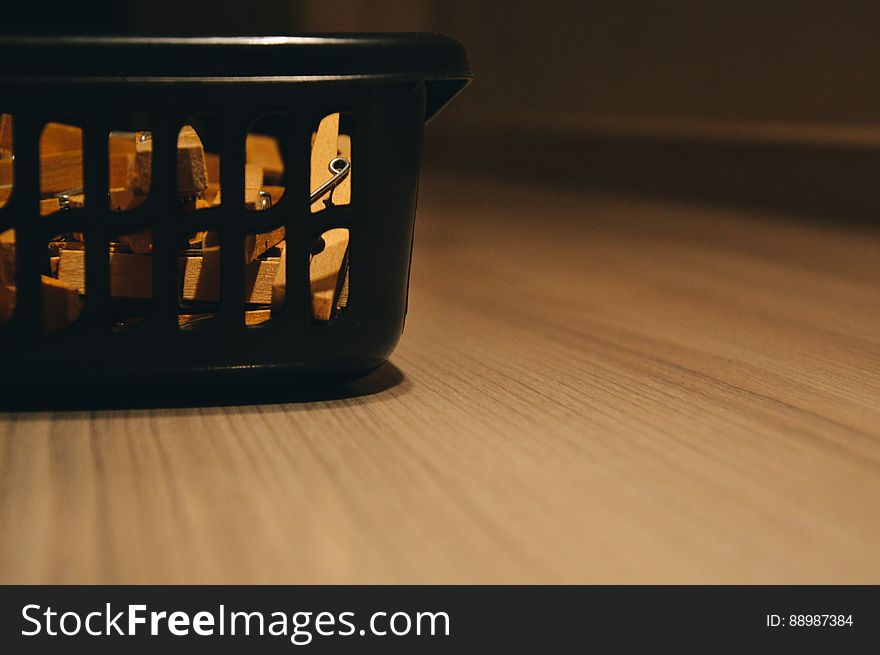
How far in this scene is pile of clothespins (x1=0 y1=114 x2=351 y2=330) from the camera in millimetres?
500

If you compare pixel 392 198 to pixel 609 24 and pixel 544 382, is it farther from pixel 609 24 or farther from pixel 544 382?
pixel 609 24

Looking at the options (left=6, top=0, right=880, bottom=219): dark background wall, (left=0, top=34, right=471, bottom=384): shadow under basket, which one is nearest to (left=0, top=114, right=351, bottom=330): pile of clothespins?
(left=0, top=34, right=471, bottom=384): shadow under basket

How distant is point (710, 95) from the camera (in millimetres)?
1895

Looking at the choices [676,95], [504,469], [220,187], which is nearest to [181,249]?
[220,187]

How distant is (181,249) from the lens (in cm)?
53

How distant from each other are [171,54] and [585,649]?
30 cm

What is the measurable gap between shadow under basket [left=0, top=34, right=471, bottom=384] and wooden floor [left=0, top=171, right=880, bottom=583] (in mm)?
32

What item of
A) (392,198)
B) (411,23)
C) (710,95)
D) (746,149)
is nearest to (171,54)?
(392,198)

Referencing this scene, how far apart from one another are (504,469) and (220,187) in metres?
0.17

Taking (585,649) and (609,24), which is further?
(609,24)

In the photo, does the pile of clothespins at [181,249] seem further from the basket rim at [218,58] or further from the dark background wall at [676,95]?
the dark background wall at [676,95]

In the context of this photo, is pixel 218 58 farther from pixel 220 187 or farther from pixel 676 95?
pixel 676 95

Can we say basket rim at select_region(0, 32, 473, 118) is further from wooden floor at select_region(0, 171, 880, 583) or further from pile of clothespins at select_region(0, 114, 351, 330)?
wooden floor at select_region(0, 171, 880, 583)

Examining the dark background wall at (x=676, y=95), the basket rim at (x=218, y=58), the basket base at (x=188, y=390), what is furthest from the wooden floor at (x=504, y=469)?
the dark background wall at (x=676, y=95)
